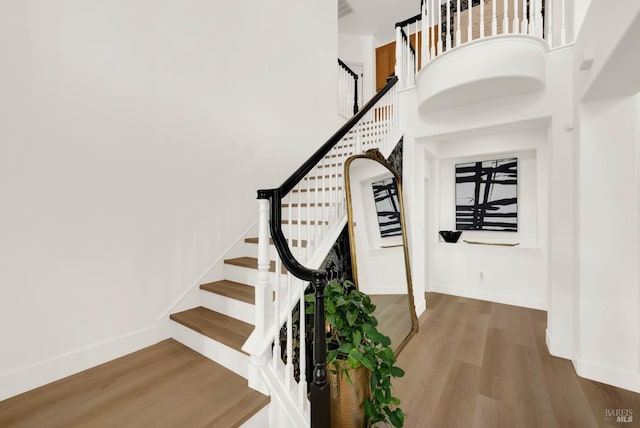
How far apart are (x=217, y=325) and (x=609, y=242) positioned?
9.69 feet

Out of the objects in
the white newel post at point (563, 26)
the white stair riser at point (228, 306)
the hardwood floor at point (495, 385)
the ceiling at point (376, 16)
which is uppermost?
the ceiling at point (376, 16)

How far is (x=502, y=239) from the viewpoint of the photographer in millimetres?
3865

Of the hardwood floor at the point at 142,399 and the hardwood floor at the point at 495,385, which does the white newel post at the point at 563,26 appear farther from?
the hardwood floor at the point at 142,399

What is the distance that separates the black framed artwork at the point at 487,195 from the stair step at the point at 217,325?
12.1ft

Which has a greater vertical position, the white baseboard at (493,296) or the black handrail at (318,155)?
the black handrail at (318,155)

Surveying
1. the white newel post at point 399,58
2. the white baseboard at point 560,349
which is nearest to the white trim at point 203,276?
the white newel post at point 399,58

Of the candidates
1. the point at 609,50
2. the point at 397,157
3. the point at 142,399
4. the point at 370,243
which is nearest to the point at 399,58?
the point at 397,157

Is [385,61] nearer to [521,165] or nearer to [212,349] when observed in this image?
[521,165]

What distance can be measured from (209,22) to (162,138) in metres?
1.23

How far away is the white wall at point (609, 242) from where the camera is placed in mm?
1922

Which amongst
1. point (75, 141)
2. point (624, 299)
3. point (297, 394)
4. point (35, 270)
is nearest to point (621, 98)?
point (624, 299)

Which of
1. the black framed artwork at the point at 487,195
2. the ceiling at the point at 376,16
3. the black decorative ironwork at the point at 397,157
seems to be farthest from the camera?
the ceiling at the point at 376,16

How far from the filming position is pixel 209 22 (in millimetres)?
2408

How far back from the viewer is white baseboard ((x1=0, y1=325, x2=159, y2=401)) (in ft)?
4.65
